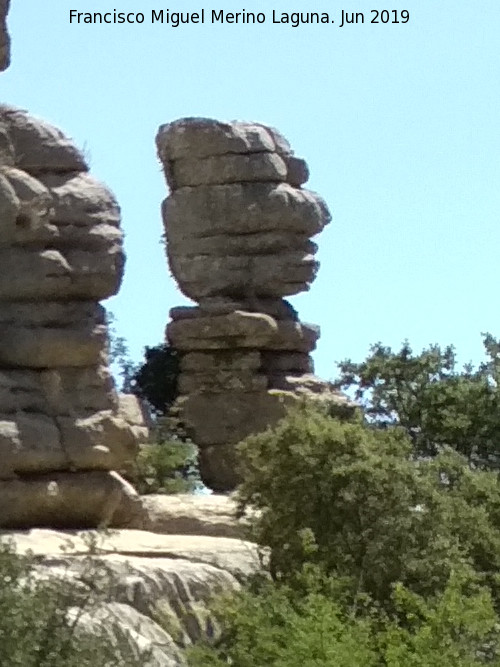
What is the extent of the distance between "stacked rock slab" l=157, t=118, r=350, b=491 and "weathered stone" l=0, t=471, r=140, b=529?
8667mm

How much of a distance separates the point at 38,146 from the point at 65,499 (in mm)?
5718

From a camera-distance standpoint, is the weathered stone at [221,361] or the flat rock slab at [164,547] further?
the weathered stone at [221,361]

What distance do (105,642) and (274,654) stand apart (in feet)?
8.54

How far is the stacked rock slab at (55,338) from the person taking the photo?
23.1 metres

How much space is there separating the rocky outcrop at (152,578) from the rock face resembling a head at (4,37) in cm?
668

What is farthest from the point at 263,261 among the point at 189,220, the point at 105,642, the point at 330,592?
the point at 105,642

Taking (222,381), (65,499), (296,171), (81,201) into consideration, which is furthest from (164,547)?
(296,171)

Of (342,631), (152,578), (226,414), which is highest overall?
(226,414)

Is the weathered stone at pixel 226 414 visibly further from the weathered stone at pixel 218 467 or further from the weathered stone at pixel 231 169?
the weathered stone at pixel 231 169

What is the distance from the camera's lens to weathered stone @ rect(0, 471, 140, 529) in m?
22.8

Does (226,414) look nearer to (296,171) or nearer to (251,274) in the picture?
(251,274)

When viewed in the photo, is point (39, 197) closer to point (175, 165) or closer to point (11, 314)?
point (11, 314)

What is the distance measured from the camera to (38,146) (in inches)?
1005

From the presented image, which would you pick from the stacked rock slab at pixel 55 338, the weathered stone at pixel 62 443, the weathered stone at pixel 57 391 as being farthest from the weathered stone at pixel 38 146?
the weathered stone at pixel 62 443
